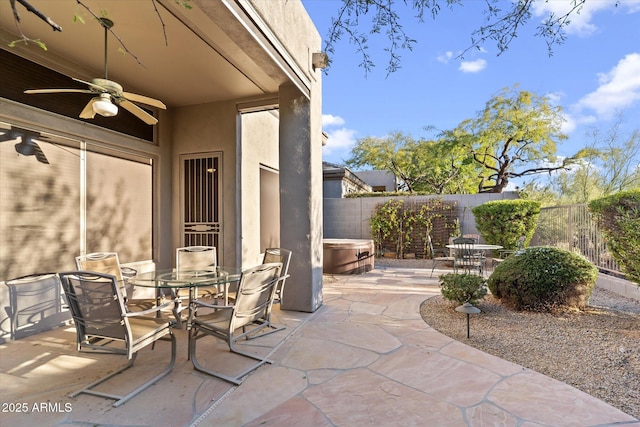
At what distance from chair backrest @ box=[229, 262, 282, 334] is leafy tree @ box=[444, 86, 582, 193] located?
40.9 ft

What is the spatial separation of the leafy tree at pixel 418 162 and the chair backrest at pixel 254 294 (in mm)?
13159

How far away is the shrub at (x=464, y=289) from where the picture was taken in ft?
13.8

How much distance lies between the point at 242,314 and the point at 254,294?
7.5 inches

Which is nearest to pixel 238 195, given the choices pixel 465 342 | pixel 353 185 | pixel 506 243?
pixel 465 342

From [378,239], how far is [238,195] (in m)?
5.83

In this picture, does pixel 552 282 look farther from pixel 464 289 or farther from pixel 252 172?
pixel 252 172

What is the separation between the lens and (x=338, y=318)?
420 cm

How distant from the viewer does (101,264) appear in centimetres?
377

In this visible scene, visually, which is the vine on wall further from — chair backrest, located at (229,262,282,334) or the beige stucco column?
chair backrest, located at (229,262,282,334)

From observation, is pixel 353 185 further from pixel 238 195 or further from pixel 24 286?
pixel 24 286

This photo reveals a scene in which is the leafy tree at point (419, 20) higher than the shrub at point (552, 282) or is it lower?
higher

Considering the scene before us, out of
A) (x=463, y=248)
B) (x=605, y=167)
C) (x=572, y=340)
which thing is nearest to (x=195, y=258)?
(x=572, y=340)

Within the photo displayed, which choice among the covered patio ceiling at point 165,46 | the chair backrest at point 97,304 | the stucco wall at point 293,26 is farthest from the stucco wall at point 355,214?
the chair backrest at point 97,304

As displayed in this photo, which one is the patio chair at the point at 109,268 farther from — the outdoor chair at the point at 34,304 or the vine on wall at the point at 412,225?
the vine on wall at the point at 412,225
